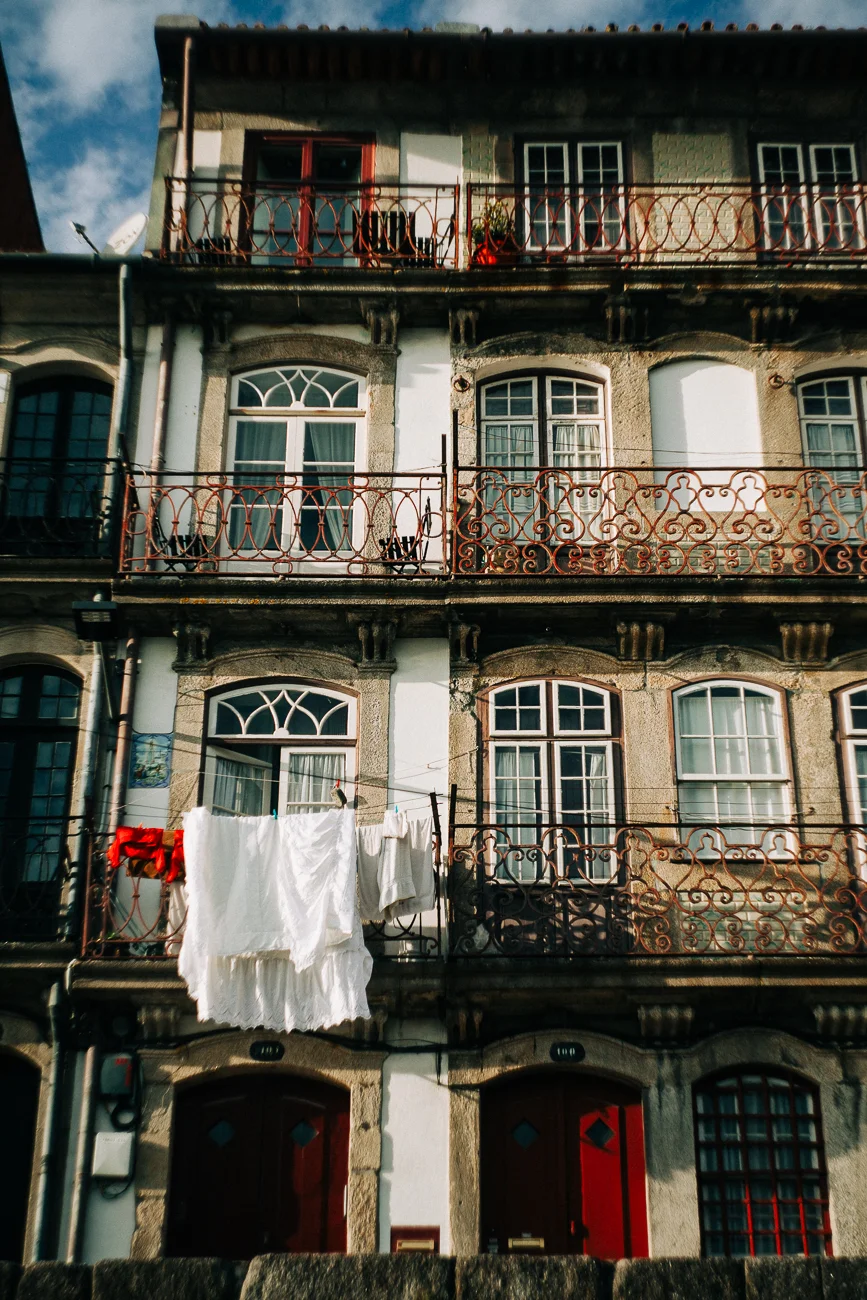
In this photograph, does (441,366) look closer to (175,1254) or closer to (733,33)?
(733,33)

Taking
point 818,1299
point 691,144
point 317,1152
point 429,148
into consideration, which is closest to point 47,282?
point 429,148

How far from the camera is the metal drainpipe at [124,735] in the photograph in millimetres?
12453

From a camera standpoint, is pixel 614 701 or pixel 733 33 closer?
pixel 614 701

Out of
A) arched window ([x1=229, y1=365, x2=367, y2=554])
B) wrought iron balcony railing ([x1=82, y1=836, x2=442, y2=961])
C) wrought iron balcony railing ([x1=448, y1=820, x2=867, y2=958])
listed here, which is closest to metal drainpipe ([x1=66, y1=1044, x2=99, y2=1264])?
wrought iron balcony railing ([x1=82, y1=836, x2=442, y2=961])

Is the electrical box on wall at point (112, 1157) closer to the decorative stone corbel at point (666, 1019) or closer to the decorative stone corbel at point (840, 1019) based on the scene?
the decorative stone corbel at point (666, 1019)

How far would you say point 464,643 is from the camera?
1285cm

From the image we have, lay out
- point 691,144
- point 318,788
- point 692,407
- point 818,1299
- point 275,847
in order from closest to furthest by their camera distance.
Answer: point 818,1299 → point 275,847 → point 318,788 → point 692,407 → point 691,144

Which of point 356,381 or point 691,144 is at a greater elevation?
point 691,144

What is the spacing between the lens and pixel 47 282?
559 inches

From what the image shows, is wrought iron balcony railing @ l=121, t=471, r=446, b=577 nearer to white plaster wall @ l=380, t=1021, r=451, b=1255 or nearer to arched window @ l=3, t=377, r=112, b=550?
arched window @ l=3, t=377, r=112, b=550

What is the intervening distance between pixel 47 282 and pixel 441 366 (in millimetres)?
3925

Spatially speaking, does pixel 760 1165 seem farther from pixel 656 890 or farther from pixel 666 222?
pixel 666 222

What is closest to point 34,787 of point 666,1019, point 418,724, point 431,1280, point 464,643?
point 418,724

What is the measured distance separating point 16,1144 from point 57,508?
19.0ft
